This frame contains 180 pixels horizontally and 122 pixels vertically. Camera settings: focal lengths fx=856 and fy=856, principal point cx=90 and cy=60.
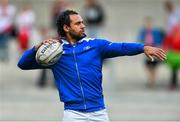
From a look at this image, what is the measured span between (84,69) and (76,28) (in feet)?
1.40

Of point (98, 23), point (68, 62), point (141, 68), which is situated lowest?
point (141, 68)

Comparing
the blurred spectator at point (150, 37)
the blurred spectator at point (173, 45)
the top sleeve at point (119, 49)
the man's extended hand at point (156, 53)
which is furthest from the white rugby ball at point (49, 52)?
the blurred spectator at point (150, 37)

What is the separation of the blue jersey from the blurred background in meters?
6.66

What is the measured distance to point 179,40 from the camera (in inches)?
690

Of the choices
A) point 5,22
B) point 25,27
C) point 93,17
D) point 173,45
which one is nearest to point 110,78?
point 93,17

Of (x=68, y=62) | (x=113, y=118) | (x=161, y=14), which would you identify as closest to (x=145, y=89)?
(x=113, y=118)

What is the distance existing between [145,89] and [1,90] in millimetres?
3059

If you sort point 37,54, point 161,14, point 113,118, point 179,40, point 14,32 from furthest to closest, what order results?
point 161,14, point 14,32, point 179,40, point 113,118, point 37,54

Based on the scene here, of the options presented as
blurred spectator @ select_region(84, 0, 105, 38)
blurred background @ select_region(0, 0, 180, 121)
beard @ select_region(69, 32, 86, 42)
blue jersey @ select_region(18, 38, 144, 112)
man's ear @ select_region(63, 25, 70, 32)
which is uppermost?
man's ear @ select_region(63, 25, 70, 32)

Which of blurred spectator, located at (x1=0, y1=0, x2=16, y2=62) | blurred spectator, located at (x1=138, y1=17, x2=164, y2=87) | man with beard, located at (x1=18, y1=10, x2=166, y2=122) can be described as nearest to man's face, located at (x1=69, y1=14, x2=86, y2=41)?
man with beard, located at (x1=18, y1=10, x2=166, y2=122)

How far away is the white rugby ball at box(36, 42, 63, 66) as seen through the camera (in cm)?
858

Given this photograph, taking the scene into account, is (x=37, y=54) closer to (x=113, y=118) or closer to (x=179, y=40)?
(x=113, y=118)

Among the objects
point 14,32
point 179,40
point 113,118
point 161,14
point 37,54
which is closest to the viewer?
point 37,54

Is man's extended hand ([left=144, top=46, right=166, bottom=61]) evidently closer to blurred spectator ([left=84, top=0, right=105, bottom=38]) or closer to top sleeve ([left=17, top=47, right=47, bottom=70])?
top sleeve ([left=17, top=47, right=47, bottom=70])
